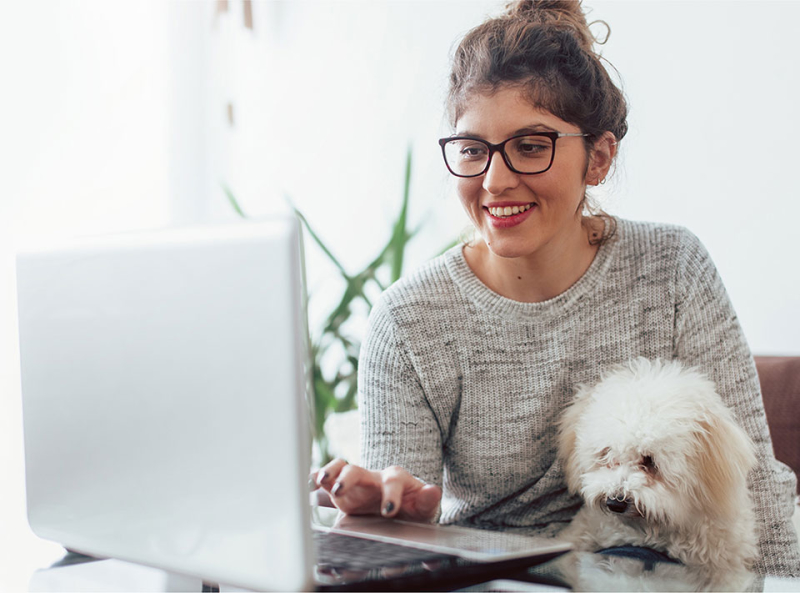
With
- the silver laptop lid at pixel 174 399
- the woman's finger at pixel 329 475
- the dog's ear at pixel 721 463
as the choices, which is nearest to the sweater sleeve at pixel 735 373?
the dog's ear at pixel 721 463

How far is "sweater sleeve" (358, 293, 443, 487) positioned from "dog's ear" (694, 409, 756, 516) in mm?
397

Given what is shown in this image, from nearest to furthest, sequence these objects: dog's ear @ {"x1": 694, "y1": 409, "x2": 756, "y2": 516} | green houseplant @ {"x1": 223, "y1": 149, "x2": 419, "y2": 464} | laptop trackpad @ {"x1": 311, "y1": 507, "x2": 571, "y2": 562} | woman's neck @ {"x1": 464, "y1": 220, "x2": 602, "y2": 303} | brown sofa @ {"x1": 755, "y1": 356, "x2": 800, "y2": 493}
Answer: laptop trackpad @ {"x1": 311, "y1": 507, "x2": 571, "y2": 562}
dog's ear @ {"x1": 694, "y1": 409, "x2": 756, "y2": 516}
woman's neck @ {"x1": 464, "y1": 220, "x2": 602, "y2": 303}
brown sofa @ {"x1": 755, "y1": 356, "x2": 800, "y2": 493}
green houseplant @ {"x1": 223, "y1": 149, "x2": 419, "y2": 464}

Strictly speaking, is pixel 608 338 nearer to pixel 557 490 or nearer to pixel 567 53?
pixel 557 490

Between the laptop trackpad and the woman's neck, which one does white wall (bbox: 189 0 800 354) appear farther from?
the laptop trackpad

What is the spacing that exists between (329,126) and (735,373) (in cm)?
192

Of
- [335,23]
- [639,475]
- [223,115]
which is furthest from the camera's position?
[223,115]

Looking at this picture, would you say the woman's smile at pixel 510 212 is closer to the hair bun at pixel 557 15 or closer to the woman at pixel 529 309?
the woman at pixel 529 309

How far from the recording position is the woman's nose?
3.48 ft

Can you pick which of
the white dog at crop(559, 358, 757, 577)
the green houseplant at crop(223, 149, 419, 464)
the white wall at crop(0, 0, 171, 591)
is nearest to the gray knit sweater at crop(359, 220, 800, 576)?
the white dog at crop(559, 358, 757, 577)

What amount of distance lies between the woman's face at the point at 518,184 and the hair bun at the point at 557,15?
0.52ft

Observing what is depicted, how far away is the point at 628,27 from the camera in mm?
2020

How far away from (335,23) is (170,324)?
2313 mm

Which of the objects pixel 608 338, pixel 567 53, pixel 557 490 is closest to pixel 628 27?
pixel 567 53

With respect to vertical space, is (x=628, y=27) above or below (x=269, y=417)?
above
